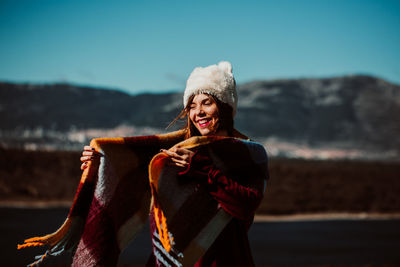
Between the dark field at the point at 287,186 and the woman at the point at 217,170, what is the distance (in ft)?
74.7

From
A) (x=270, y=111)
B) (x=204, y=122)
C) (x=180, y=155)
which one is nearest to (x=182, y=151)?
(x=180, y=155)

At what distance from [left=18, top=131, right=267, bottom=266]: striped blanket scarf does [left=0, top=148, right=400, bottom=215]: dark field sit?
2292 centimetres

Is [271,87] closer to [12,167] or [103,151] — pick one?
[12,167]

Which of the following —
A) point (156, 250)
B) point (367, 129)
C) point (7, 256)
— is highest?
point (156, 250)

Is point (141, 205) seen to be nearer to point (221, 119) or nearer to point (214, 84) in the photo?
point (221, 119)

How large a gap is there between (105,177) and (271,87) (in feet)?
516

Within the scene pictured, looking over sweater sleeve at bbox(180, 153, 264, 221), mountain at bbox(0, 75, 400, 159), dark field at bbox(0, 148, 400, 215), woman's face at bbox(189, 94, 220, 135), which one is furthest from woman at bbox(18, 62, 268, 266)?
mountain at bbox(0, 75, 400, 159)

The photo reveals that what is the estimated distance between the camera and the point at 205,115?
287 centimetres

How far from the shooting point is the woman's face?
2854 millimetres

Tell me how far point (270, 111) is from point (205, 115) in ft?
458

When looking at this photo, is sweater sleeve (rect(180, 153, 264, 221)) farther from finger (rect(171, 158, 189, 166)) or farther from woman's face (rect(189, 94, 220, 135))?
woman's face (rect(189, 94, 220, 135))

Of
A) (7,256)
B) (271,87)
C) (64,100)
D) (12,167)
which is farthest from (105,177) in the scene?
(271,87)

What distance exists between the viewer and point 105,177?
2676mm

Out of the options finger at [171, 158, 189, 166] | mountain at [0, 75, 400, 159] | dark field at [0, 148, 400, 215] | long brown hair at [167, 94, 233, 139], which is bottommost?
mountain at [0, 75, 400, 159]
